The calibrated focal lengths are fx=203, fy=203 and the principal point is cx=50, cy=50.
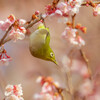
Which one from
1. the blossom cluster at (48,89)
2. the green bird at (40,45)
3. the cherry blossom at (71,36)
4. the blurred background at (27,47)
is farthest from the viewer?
the blurred background at (27,47)

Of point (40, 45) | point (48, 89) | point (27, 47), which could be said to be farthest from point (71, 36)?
point (27, 47)

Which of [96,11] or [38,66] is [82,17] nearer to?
[38,66]

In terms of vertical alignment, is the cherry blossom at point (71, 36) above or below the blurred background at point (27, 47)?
below

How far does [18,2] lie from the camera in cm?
188

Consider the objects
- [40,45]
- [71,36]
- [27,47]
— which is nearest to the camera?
[40,45]

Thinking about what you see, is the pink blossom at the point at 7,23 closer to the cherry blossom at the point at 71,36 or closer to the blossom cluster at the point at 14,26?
the blossom cluster at the point at 14,26

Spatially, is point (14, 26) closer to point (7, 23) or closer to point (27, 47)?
point (7, 23)

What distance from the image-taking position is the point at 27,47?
1.91 m

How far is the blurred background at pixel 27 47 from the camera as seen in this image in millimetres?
1862

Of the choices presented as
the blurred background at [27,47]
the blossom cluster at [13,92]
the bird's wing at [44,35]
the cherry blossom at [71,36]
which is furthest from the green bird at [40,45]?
the blurred background at [27,47]

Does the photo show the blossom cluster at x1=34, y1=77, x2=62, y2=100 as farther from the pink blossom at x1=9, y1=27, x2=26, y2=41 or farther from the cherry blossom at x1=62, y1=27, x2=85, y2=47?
the pink blossom at x1=9, y1=27, x2=26, y2=41

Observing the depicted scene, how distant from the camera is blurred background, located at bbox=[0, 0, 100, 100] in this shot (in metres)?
1.86

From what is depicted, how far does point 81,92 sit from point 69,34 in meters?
0.54

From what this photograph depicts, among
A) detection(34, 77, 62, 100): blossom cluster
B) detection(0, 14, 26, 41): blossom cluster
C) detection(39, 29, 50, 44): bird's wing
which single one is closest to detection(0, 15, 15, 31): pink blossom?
detection(0, 14, 26, 41): blossom cluster
